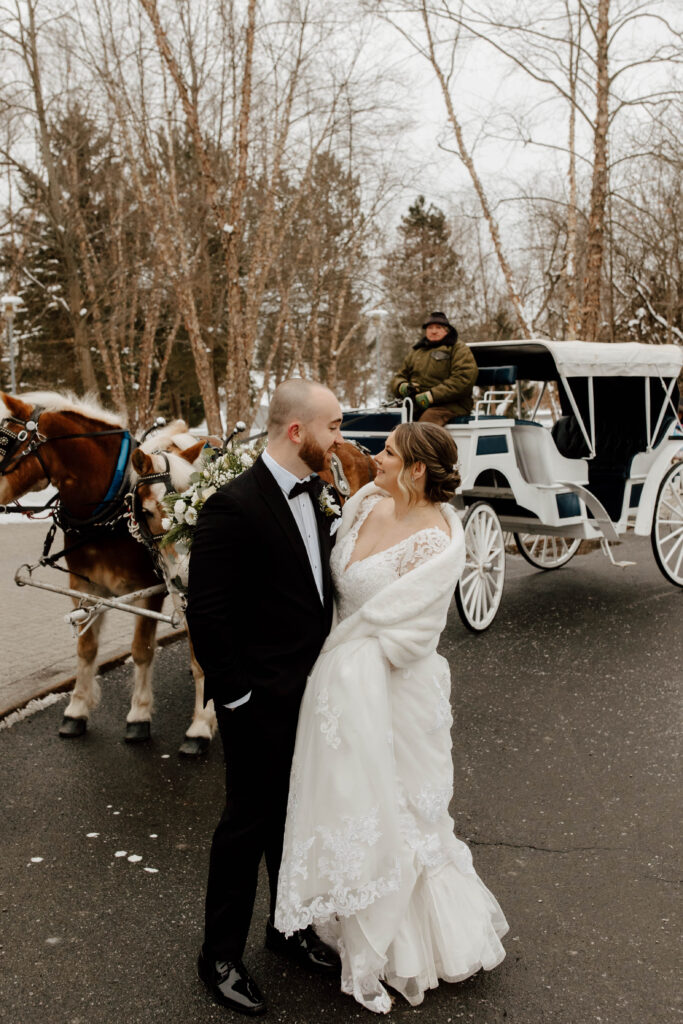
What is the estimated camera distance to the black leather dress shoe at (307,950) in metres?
2.91

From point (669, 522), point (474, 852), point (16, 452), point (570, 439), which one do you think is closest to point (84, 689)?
point (16, 452)

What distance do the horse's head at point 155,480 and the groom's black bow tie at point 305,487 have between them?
1.97 metres

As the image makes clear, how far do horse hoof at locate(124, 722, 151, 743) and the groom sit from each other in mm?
2290

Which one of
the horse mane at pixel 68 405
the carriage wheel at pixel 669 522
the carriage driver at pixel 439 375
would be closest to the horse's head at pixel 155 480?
the horse mane at pixel 68 405

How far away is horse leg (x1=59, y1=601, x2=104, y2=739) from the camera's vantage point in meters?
5.04

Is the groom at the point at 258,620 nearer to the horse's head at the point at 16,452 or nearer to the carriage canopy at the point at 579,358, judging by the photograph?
the horse's head at the point at 16,452

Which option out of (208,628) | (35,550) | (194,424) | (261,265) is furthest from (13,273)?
(208,628)

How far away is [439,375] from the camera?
7.67 m

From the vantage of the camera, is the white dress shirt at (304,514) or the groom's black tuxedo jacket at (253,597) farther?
the white dress shirt at (304,514)

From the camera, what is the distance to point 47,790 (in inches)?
171

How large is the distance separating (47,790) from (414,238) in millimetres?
40689

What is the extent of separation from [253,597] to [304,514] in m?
0.32

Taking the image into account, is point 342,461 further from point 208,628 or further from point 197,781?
point 208,628

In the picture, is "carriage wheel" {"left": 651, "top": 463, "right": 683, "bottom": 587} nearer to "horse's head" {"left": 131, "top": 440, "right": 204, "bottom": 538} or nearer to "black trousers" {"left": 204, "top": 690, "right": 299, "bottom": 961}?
"horse's head" {"left": 131, "top": 440, "right": 204, "bottom": 538}
